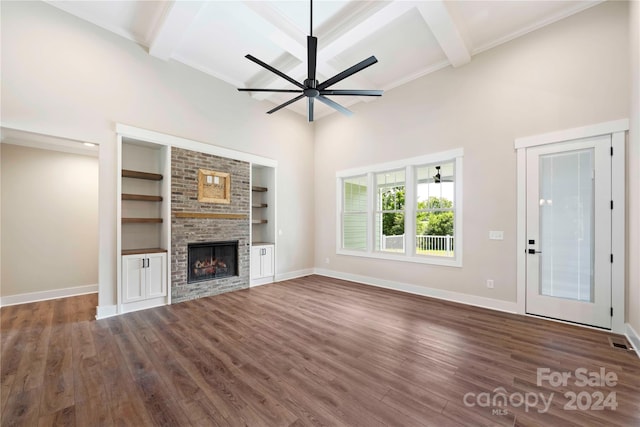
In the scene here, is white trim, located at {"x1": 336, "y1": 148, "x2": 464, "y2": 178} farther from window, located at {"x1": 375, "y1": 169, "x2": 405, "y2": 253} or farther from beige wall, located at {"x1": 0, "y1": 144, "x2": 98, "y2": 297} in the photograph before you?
beige wall, located at {"x1": 0, "y1": 144, "x2": 98, "y2": 297}

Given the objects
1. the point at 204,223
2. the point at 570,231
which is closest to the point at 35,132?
the point at 204,223

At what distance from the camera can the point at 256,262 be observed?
5668mm

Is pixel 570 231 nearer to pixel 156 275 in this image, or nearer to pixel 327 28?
pixel 327 28

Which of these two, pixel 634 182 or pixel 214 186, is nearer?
pixel 634 182

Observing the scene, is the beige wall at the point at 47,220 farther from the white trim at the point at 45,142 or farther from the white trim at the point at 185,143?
the white trim at the point at 185,143

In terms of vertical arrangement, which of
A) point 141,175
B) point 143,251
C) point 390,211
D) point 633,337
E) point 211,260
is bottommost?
point 633,337

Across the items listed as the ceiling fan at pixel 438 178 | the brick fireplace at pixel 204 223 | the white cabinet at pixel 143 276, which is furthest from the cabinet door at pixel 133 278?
the ceiling fan at pixel 438 178

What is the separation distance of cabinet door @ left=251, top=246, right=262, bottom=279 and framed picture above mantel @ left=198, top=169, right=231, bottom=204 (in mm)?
1235

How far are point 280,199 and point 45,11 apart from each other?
4663 mm

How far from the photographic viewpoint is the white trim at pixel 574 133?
319 centimetres

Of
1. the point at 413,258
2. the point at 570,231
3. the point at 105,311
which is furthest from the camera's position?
the point at 413,258

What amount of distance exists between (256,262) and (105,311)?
2627mm

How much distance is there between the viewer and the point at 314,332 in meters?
3.22

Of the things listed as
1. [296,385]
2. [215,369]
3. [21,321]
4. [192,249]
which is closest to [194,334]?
[215,369]
